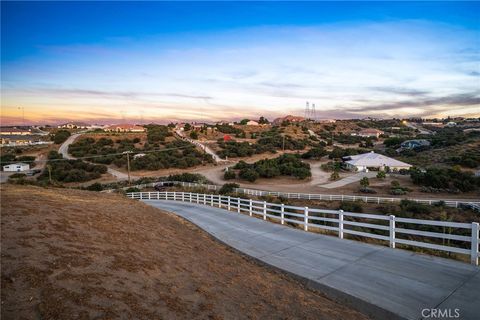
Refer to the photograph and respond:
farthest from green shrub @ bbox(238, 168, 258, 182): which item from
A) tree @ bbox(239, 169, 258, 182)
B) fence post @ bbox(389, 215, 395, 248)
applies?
fence post @ bbox(389, 215, 395, 248)

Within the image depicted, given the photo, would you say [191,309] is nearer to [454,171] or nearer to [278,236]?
[278,236]

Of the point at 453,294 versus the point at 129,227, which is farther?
the point at 129,227

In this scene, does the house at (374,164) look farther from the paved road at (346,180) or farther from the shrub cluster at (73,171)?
the shrub cluster at (73,171)

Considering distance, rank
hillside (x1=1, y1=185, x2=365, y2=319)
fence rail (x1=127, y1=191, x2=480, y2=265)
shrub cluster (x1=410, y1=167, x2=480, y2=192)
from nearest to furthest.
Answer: hillside (x1=1, y1=185, x2=365, y2=319), fence rail (x1=127, y1=191, x2=480, y2=265), shrub cluster (x1=410, y1=167, x2=480, y2=192)

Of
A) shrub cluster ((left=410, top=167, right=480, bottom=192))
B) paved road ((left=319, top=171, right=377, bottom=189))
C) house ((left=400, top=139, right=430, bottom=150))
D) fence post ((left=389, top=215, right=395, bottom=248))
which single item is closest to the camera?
fence post ((left=389, top=215, right=395, bottom=248))

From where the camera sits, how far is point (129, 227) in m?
10.6

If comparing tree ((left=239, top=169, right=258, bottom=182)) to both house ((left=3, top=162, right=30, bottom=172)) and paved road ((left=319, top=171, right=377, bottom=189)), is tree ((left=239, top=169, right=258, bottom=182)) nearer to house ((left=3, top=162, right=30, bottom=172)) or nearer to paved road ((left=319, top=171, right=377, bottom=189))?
paved road ((left=319, top=171, right=377, bottom=189))

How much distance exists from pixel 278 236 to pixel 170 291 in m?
6.57

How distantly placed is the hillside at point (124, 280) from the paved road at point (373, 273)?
0.42 m

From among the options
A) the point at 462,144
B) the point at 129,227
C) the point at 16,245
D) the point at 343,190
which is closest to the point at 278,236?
the point at 129,227

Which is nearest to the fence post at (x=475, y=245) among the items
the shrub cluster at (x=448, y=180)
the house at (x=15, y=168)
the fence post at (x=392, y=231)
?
the fence post at (x=392, y=231)

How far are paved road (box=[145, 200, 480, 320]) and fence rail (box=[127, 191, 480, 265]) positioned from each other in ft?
1.35

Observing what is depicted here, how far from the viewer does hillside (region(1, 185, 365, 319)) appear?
15.6 ft

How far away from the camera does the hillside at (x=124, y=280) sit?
477 cm
